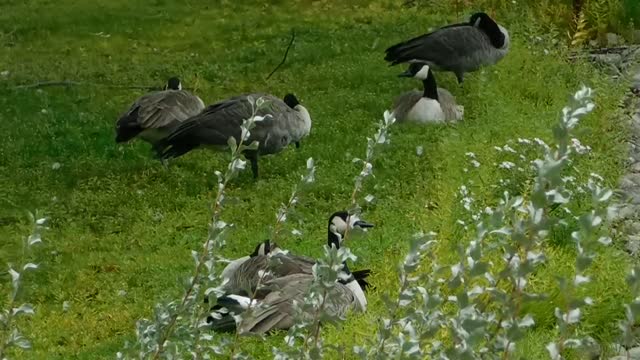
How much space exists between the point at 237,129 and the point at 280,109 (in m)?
0.69

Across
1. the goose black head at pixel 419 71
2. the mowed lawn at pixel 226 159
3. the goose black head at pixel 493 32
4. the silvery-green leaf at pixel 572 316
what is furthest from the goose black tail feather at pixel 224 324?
the goose black head at pixel 493 32

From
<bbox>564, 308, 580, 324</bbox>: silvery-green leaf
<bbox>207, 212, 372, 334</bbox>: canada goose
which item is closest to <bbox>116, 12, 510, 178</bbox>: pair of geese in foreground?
<bbox>207, 212, 372, 334</bbox>: canada goose

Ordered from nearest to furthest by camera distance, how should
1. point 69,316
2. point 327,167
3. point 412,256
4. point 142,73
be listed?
point 412,256, point 69,316, point 327,167, point 142,73

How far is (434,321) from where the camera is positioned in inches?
122

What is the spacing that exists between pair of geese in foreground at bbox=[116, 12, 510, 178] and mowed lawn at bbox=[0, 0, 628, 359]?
1.23 ft

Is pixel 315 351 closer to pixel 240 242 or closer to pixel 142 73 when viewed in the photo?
pixel 240 242

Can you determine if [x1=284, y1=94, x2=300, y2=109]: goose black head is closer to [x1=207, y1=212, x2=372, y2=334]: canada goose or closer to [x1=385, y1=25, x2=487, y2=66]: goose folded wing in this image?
[x1=385, y1=25, x2=487, y2=66]: goose folded wing

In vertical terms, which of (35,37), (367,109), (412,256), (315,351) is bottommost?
(35,37)

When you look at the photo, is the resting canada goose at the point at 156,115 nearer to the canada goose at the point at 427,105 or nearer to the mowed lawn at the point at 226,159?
the mowed lawn at the point at 226,159

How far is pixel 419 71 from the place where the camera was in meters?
14.1

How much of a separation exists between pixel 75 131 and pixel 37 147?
753 mm

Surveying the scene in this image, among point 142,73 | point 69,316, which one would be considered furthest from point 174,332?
point 142,73

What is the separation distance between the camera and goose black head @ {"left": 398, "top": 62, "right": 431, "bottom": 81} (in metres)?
13.9

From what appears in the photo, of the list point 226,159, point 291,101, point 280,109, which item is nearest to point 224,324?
point 280,109
